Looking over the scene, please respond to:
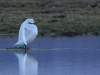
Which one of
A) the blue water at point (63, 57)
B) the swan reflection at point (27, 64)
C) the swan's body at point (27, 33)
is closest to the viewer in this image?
the swan reflection at point (27, 64)

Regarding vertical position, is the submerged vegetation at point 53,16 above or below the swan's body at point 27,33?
below

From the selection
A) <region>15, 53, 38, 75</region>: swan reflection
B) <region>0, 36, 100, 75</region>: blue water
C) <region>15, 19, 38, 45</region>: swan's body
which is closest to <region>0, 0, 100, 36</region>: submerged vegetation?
<region>0, 36, 100, 75</region>: blue water

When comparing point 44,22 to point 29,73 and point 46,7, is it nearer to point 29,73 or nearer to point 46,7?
point 46,7

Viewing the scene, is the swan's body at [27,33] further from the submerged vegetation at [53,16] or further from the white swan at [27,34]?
the submerged vegetation at [53,16]

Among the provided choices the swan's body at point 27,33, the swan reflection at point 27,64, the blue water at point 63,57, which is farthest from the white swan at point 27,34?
the swan reflection at point 27,64

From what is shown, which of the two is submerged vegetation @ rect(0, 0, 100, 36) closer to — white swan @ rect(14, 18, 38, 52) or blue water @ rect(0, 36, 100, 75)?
blue water @ rect(0, 36, 100, 75)

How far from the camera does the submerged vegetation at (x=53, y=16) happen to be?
34406mm

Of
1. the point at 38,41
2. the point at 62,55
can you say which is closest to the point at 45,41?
the point at 38,41

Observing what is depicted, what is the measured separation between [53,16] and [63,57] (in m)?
13.9

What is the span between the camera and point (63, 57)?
2447cm

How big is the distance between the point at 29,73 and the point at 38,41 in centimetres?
965

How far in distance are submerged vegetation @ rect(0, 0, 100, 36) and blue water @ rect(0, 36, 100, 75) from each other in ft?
8.83

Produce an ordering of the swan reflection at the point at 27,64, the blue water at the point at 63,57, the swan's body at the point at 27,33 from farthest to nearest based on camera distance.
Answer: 1. the swan's body at the point at 27,33
2. the blue water at the point at 63,57
3. the swan reflection at the point at 27,64

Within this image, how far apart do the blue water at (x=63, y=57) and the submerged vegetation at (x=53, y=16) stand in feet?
8.83
